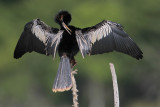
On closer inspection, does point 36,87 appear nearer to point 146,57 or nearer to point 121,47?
point 146,57

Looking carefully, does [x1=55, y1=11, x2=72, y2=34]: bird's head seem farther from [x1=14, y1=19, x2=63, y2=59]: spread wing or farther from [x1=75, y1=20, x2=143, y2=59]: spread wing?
[x1=75, y1=20, x2=143, y2=59]: spread wing

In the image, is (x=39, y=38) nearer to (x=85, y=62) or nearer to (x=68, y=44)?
(x=68, y=44)

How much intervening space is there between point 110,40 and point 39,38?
112 centimetres

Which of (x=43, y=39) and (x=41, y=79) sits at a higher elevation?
(x=41, y=79)

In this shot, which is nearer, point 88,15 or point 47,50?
point 47,50

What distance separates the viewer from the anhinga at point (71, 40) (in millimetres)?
8664

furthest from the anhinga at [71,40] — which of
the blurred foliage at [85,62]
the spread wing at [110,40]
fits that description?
the blurred foliage at [85,62]

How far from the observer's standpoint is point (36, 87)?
2870 centimetres

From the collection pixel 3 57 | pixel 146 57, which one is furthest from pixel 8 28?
pixel 146 57

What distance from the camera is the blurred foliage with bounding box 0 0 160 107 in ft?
88.0

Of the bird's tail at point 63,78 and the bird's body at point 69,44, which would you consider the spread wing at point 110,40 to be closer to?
the bird's body at point 69,44

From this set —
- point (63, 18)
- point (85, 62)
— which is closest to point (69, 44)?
point (63, 18)

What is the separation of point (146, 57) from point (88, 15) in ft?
11.2

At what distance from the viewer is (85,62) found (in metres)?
26.7
